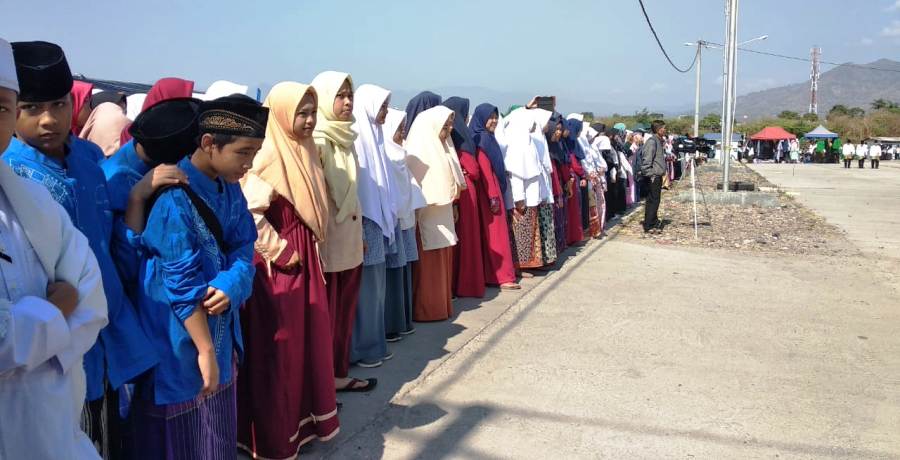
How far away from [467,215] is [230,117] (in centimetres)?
390

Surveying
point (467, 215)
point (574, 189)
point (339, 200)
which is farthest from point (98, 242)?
point (574, 189)

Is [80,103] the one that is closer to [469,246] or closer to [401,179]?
[401,179]

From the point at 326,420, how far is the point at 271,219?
98 cm

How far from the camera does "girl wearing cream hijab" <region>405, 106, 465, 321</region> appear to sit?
525cm

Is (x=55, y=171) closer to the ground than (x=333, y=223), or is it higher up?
higher up

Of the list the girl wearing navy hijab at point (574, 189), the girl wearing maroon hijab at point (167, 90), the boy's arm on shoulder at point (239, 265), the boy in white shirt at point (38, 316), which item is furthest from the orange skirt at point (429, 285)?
the boy in white shirt at point (38, 316)

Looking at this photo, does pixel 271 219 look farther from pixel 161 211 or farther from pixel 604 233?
pixel 604 233

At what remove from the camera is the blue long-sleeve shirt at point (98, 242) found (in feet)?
6.45

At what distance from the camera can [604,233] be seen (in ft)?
34.1

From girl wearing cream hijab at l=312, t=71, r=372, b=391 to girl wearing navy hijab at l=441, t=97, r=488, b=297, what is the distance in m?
2.27

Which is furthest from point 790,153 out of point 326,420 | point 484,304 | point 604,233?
point 326,420

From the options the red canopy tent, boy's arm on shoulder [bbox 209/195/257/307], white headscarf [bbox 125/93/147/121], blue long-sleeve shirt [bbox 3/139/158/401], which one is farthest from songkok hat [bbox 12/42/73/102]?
the red canopy tent

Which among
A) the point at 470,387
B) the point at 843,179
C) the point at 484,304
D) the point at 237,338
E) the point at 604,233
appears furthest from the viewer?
the point at 843,179

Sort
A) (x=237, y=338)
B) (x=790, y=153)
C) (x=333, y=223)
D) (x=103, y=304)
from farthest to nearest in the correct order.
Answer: (x=790, y=153) < (x=333, y=223) < (x=237, y=338) < (x=103, y=304)
